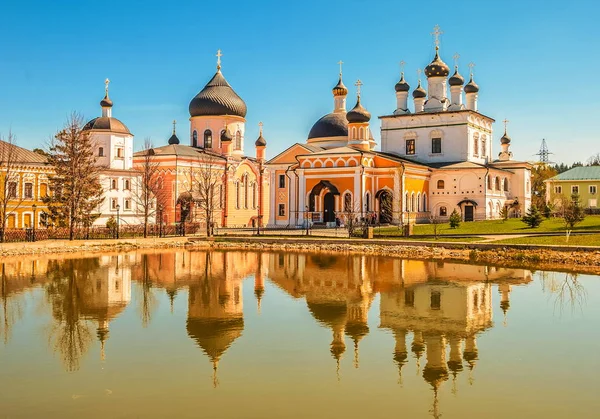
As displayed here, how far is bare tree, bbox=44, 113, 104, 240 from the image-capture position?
30.5m

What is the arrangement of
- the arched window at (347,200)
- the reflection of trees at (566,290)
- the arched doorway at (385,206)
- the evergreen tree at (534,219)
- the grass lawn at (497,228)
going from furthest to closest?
1. the arched doorway at (385,206)
2. the arched window at (347,200)
3. the evergreen tree at (534,219)
4. the grass lawn at (497,228)
5. the reflection of trees at (566,290)

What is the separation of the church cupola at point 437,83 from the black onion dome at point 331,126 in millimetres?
5973

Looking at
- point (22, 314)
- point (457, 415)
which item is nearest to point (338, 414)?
point (457, 415)

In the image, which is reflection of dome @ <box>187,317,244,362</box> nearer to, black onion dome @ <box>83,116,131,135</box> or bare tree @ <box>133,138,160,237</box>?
Result: bare tree @ <box>133,138,160,237</box>

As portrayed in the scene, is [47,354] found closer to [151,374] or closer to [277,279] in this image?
[151,374]

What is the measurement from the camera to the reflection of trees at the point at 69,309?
10219 mm

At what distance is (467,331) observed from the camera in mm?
11672

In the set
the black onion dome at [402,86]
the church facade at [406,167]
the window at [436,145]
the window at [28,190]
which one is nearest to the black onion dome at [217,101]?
the church facade at [406,167]

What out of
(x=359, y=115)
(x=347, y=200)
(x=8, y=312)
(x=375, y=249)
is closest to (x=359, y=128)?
(x=359, y=115)

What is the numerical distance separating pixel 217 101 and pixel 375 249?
1033 inches

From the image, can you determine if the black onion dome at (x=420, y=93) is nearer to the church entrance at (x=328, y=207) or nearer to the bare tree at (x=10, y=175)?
the church entrance at (x=328, y=207)

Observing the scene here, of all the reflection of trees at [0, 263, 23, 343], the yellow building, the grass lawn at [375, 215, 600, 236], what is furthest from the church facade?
the reflection of trees at [0, 263, 23, 343]

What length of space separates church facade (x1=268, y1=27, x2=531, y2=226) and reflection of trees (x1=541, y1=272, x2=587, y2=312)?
16.8 m

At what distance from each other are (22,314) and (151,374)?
18.3 ft
